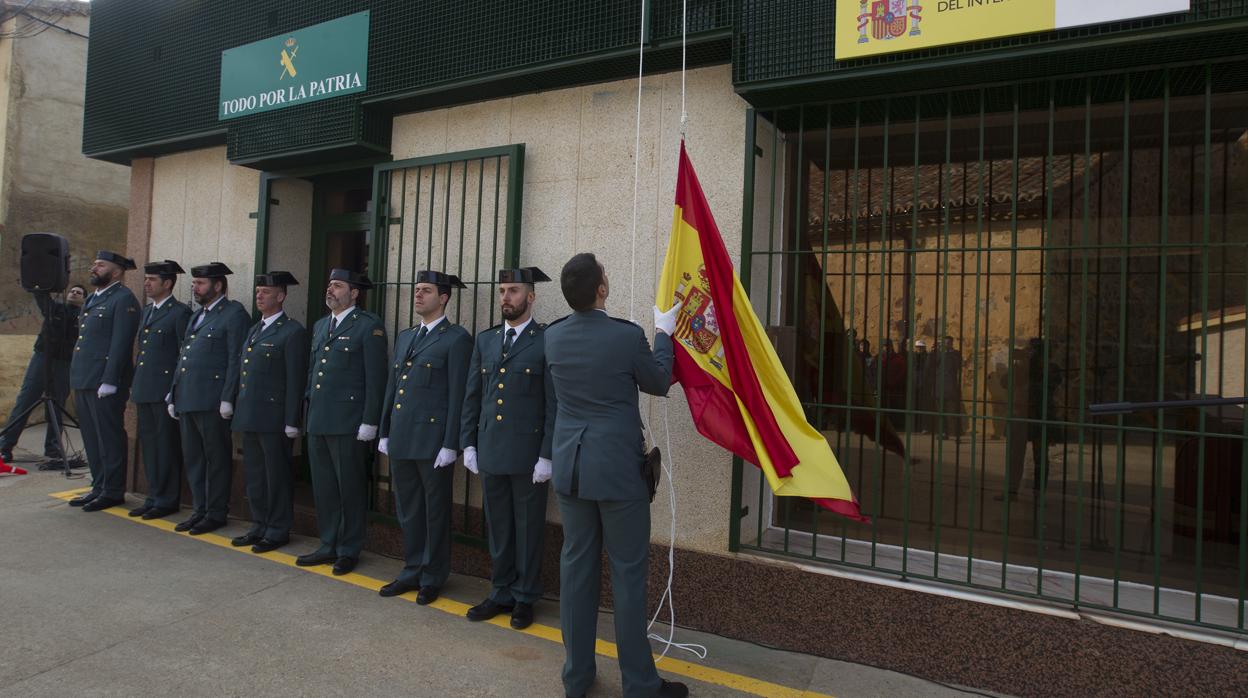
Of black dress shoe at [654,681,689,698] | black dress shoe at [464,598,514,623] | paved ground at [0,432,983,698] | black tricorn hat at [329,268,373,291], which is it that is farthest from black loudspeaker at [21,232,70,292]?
black dress shoe at [654,681,689,698]

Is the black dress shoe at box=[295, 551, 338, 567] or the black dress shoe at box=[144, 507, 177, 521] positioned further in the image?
the black dress shoe at box=[144, 507, 177, 521]

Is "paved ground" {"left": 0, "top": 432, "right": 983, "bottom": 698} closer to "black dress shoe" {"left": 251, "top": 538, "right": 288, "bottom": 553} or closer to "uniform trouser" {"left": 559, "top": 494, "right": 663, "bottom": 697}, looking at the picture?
"black dress shoe" {"left": 251, "top": 538, "right": 288, "bottom": 553}

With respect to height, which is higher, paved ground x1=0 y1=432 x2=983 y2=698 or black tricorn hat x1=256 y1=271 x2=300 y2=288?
black tricorn hat x1=256 y1=271 x2=300 y2=288

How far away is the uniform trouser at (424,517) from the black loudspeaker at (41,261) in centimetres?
499

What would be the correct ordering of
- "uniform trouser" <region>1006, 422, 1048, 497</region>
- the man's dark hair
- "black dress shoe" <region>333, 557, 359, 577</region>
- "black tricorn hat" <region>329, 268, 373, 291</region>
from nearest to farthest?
the man's dark hair < "black dress shoe" <region>333, 557, 359, 577</region> < "black tricorn hat" <region>329, 268, 373, 291</region> < "uniform trouser" <region>1006, 422, 1048, 497</region>

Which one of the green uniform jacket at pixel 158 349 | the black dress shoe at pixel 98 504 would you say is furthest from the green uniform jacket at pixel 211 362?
the black dress shoe at pixel 98 504

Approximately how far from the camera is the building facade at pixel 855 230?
3.57 meters

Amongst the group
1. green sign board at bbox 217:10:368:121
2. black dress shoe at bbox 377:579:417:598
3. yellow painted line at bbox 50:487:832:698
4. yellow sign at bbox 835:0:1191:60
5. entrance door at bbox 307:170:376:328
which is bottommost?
yellow painted line at bbox 50:487:832:698

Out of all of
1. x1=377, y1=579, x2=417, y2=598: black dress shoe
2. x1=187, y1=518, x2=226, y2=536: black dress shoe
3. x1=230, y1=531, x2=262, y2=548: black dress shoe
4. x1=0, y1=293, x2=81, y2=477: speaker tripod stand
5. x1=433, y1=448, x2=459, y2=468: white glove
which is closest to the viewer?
x1=433, y1=448, x2=459, y2=468: white glove

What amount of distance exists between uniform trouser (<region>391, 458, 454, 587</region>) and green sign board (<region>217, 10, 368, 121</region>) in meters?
2.99

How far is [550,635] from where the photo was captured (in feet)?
13.6

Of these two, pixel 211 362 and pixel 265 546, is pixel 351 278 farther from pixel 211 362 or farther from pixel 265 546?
pixel 265 546

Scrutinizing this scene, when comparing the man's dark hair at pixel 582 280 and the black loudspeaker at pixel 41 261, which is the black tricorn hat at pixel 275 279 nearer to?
the black loudspeaker at pixel 41 261

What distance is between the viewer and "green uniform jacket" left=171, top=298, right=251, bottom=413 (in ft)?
18.9
